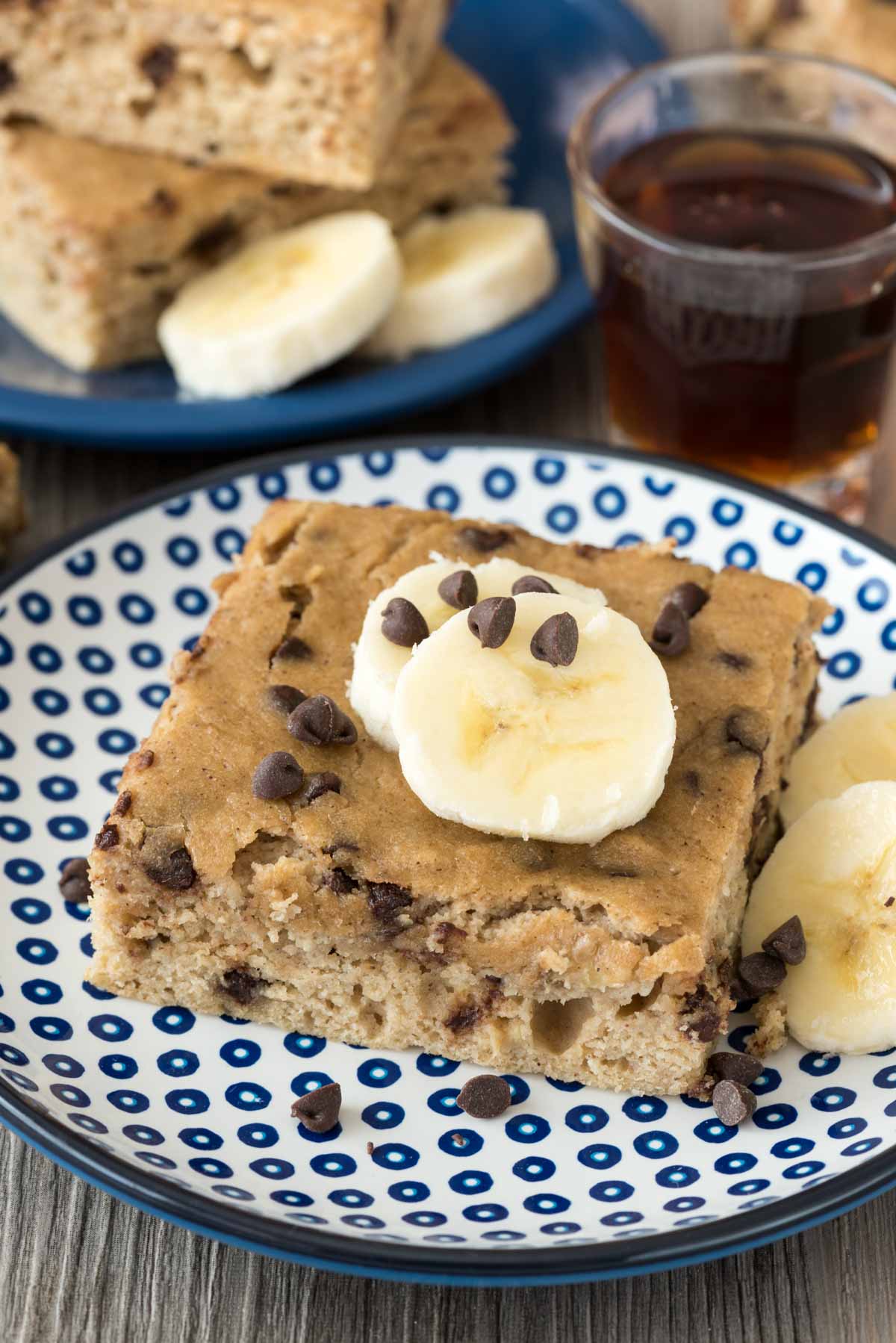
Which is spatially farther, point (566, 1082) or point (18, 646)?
point (18, 646)

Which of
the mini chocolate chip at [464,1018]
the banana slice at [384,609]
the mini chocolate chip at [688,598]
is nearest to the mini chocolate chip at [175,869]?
the banana slice at [384,609]

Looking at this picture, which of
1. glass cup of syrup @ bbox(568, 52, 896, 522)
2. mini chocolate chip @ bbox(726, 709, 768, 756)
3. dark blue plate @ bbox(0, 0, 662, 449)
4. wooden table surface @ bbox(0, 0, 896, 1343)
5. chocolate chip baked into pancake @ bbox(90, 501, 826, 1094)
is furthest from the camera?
dark blue plate @ bbox(0, 0, 662, 449)

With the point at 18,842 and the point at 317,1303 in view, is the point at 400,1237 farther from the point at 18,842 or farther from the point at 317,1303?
the point at 18,842

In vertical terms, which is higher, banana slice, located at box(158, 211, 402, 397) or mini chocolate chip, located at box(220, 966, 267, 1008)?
banana slice, located at box(158, 211, 402, 397)

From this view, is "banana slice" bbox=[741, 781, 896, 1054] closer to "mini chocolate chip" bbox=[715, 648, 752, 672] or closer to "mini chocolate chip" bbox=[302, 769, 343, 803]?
"mini chocolate chip" bbox=[715, 648, 752, 672]

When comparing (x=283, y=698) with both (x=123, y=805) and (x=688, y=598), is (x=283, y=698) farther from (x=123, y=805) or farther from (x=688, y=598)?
(x=688, y=598)

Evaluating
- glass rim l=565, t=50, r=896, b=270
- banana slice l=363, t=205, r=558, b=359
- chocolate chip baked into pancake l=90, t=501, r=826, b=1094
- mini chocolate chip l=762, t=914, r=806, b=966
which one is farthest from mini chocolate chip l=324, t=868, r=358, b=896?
banana slice l=363, t=205, r=558, b=359

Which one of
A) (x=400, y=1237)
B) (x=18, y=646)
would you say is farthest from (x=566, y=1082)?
(x=18, y=646)
